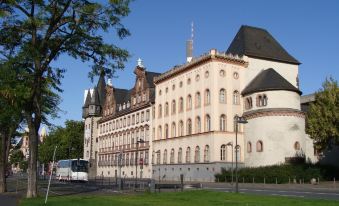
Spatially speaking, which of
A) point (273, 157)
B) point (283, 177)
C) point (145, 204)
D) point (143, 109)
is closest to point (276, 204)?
point (145, 204)

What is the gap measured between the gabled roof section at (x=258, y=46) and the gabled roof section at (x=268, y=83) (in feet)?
11.7

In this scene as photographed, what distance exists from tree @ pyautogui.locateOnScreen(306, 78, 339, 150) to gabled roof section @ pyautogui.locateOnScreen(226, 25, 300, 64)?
1577 centimetres

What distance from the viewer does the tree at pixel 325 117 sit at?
172 feet

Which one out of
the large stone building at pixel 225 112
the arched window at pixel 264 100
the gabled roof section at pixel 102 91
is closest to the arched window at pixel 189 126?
the large stone building at pixel 225 112

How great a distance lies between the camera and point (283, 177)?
174ft

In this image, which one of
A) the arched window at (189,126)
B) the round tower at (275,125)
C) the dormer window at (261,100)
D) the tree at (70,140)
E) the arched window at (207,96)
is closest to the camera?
the round tower at (275,125)

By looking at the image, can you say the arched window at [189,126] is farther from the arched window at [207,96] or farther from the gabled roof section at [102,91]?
the gabled roof section at [102,91]

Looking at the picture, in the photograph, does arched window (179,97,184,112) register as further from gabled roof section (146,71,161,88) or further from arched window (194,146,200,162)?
gabled roof section (146,71,161,88)

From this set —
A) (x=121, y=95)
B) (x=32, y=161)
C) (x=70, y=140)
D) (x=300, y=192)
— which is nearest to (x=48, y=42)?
(x=32, y=161)

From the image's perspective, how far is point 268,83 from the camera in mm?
63469

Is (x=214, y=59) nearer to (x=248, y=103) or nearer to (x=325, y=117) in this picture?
(x=248, y=103)

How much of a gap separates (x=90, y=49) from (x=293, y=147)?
38102mm

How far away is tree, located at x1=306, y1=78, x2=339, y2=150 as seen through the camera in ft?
172

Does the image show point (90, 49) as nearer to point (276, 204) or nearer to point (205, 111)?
point (276, 204)
